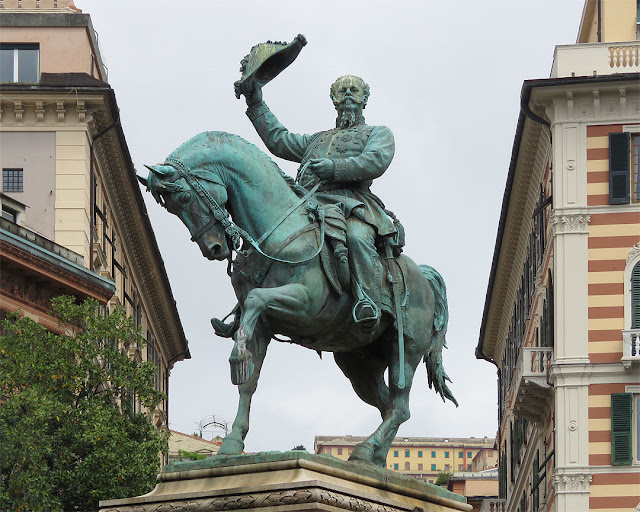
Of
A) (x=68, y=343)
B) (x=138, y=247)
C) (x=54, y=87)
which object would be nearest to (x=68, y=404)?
(x=68, y=343)

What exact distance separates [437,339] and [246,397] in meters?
3.19

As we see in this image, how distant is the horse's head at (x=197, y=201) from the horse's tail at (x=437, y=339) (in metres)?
2.99

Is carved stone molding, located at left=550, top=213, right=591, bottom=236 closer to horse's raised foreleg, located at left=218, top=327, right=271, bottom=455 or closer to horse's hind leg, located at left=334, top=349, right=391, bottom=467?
horse's hind leg, located at left=334, top=349, right=391, bottom=467

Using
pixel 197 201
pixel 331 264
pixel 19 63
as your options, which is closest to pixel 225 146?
pixel 197 201

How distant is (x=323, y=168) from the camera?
19.7m

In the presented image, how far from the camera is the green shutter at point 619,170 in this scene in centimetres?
5559

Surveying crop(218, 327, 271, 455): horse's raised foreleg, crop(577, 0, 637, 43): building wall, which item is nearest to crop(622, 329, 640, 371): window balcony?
crop(577, 0, 637, 43): building wall

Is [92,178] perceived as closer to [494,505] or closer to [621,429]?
[621,429]

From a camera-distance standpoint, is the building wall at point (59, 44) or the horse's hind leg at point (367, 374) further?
the building wall at point (59, 44)

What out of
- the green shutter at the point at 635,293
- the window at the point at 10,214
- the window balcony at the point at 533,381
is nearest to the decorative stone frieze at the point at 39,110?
the window at the point at 10,214

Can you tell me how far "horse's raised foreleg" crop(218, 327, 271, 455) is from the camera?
59.0 feet

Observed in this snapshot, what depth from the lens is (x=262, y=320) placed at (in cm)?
1839

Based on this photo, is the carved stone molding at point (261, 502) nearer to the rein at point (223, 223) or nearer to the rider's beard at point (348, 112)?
the rein at point (223, 223)

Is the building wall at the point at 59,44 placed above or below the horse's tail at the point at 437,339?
above
